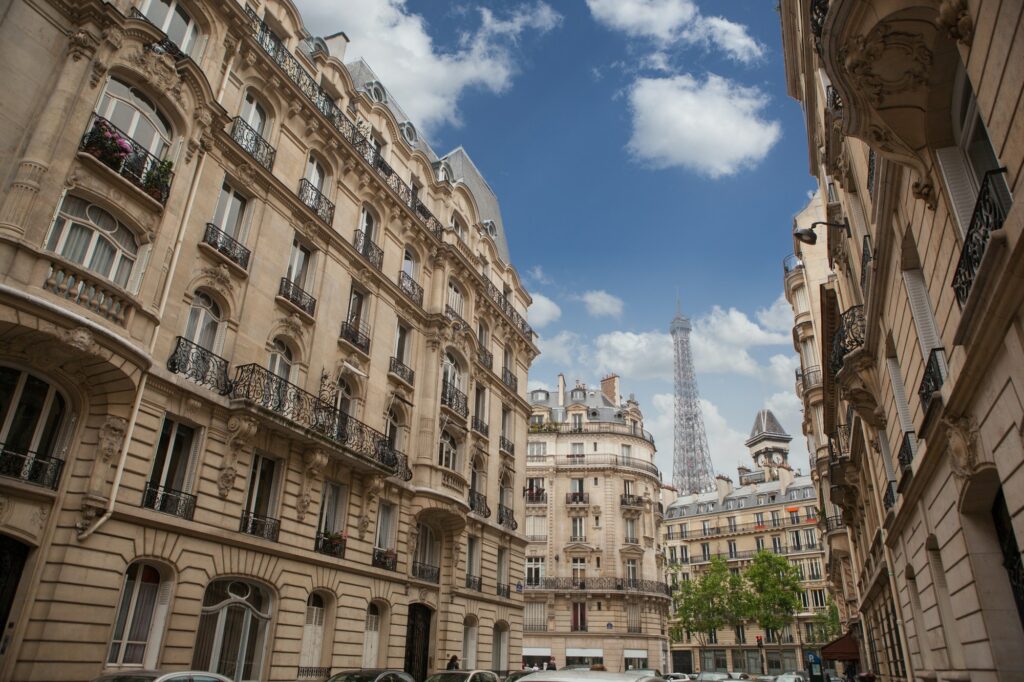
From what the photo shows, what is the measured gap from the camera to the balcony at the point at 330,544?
1957cm

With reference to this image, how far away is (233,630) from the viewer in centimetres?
1650

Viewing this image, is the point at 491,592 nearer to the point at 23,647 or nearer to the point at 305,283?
the point at 305,283

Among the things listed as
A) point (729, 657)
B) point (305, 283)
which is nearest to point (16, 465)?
point (305, 283)

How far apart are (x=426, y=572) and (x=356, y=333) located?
355 inches

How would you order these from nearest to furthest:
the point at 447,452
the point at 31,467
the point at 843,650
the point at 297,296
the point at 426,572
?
the point at 31,467, the point at 297,296, the point at 426,572, the point at 447,452, the point at 843,650

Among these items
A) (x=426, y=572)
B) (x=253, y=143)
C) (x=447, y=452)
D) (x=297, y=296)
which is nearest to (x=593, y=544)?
(x=447, y=452)

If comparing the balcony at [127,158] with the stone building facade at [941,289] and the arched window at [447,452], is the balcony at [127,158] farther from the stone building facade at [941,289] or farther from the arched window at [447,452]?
the arched window at [447,452]

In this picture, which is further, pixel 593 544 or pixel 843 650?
pixel 593 544

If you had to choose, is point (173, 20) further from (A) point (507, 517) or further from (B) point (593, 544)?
(B) point (593, 544)

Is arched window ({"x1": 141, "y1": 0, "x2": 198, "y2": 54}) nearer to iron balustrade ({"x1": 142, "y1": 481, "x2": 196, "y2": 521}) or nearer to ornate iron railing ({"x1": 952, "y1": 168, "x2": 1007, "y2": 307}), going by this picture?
iron balustrade ({"x1": 142, "y1": 481, "x2": 196, "y2": 521})

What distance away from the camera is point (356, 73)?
29.6m

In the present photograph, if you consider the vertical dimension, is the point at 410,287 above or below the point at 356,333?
above

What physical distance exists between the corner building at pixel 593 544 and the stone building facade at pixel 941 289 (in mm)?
37187

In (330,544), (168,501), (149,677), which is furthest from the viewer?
(330,544)
